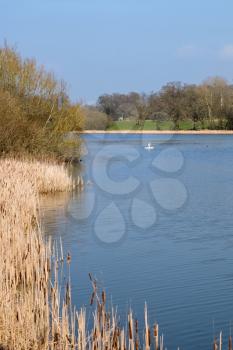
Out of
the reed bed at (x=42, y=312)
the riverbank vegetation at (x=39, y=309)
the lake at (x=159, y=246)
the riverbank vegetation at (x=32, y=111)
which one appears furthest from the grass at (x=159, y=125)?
the reed bed at (x=42, y=312)

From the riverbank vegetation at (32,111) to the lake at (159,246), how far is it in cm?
255

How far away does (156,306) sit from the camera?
793cm

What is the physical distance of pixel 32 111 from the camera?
998 inches

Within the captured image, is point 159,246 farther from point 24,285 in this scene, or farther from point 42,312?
point 42,312

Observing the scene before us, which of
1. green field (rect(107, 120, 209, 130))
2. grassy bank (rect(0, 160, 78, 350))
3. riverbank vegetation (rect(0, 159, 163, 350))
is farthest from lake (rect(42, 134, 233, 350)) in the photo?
green field (rect(107, 120, 209, 130))

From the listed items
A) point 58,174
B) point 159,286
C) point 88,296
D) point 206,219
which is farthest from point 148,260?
point 58,174

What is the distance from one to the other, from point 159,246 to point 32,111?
48.3 ft

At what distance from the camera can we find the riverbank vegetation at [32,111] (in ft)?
69.3

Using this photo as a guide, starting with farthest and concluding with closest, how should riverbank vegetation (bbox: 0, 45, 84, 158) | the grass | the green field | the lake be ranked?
1. the green field
2. the grass
3. riverbank vegetation (bbox: 0, 45, 84, 158)
4. the lake

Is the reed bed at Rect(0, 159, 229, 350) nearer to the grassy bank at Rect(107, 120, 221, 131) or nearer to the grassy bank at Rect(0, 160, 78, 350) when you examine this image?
the grassy bank at Rect(0, 160, 78, 350)

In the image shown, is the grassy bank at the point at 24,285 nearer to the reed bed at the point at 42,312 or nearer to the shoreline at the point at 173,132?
the reed bed at the point at 42,312

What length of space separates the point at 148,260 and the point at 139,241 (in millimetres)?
1726

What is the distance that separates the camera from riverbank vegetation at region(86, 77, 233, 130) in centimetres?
7000

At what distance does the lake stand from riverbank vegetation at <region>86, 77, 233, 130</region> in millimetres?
47025
